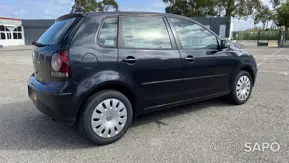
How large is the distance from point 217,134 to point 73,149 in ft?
6.48

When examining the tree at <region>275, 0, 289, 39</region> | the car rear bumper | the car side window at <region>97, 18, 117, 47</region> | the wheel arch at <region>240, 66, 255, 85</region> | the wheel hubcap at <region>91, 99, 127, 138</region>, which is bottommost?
the wheel hubcap at <region>91, 99, 127, 138</region>

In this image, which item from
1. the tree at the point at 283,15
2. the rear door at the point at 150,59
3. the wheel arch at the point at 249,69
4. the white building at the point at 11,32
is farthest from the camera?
the white building at the point at 11,32

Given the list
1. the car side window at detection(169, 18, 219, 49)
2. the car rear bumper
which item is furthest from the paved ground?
the car side window at detection(169, 18, 219, 49)

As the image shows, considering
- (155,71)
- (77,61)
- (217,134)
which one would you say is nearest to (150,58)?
(155,71)

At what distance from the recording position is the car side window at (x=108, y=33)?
116 inches

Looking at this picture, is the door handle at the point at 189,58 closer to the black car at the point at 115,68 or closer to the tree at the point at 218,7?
the black car at the point at 115,68

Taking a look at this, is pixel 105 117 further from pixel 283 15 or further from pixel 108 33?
pixel 283 15

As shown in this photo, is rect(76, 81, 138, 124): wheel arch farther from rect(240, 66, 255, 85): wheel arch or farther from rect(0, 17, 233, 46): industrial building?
rect(0, 17, 233, 46): industrial building

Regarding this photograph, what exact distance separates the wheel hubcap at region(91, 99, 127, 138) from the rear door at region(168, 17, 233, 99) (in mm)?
1142

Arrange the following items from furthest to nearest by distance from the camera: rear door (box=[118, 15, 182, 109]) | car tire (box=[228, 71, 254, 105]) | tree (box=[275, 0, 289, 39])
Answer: tree (box=[275, 0, 289, 39]) < car tire (box=[228, 71, 254, 105]) < rear door (box=[118, 15, 182, 109])

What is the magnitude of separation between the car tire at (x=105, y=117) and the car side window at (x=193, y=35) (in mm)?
1381

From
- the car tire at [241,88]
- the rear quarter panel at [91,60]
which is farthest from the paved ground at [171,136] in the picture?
the rear quarter panel at [91,60]

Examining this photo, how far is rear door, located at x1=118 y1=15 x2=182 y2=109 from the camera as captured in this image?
121 inches

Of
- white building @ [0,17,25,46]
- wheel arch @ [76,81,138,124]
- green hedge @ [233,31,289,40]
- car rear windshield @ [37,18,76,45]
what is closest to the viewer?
wheel arch @ [76,81,138,124]
